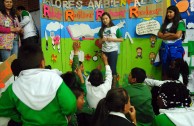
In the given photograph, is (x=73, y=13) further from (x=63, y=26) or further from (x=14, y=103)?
(x=14, y=103)

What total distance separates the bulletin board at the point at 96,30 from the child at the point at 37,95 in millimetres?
3094

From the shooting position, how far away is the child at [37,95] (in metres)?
1.92

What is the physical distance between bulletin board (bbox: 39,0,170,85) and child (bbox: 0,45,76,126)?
122 inches

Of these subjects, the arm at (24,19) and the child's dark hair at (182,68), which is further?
the arm at (24,19)

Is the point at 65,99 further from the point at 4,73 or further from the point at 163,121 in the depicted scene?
the point at 4,73

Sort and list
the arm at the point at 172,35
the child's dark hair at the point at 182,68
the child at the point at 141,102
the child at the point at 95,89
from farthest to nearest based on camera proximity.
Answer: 1. the arm at the point at 172,35
2. the child's dark hair at the point at 182,68
3. the child at the point at 95,89
4. the child at the point at 141,102

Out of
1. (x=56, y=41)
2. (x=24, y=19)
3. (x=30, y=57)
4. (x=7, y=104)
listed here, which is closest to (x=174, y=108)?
(x=30, y=57)

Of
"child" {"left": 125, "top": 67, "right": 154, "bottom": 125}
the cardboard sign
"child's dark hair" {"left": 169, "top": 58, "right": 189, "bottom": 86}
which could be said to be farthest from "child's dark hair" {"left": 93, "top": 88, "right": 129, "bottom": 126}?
"child's dark hair" {"left": 169, "top": 58, "right": 189, "bottom": 86}

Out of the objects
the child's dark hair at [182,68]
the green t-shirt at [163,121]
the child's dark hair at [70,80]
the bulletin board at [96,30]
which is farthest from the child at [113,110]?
the bulletin board at [96,30]

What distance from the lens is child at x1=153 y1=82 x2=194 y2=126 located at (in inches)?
72.1

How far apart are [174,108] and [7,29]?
10.2ft

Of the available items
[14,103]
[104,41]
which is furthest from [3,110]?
[104,41]

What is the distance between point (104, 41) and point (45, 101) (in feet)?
10.3

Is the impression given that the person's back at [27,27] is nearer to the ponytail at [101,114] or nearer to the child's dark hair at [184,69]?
the child's dark hair at [184,69]
